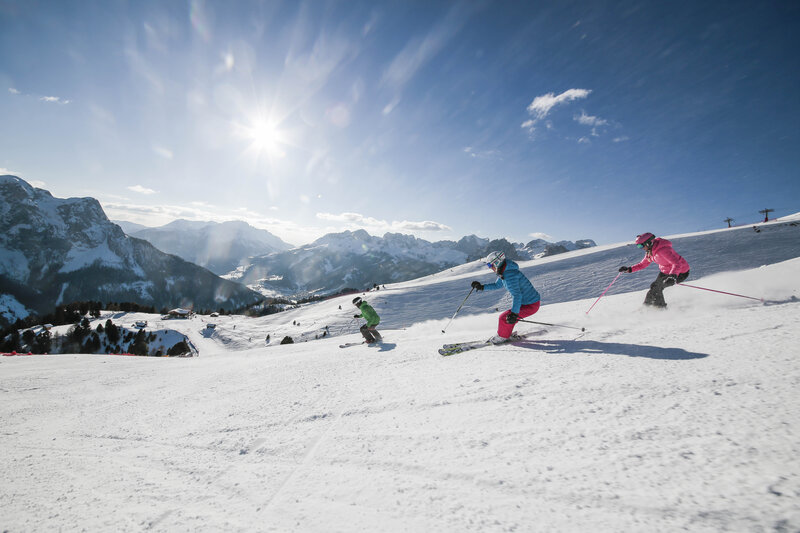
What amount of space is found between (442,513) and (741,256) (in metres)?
33.8

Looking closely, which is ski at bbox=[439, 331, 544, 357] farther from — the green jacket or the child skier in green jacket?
the green jacket

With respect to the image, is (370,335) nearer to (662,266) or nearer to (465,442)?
(465,442)

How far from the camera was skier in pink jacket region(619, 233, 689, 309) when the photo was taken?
7.49 metres

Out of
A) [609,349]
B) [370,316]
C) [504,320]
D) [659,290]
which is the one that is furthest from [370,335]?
[659,290]

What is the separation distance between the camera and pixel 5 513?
2.61 m

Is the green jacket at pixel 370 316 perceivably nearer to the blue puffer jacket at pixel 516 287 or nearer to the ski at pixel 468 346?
the ski at pixel 468 346

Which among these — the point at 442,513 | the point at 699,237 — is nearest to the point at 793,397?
the point at 442,513

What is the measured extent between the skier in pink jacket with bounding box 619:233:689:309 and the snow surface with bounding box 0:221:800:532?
1207 mm

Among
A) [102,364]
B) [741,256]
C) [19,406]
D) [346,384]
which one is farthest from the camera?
[741,256]

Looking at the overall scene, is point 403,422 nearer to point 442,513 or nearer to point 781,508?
point 442,513

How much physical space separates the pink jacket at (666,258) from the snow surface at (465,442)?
1.34 metres

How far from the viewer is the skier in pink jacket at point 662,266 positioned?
295 inches

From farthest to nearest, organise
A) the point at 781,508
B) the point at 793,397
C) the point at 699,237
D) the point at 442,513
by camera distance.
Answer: the point at 699,237 → the point at 793,397 → the point at 442,513 → the point at 781,508

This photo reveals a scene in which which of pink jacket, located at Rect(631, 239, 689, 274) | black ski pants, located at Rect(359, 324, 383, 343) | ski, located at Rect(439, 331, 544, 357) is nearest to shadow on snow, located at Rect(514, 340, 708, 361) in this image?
ski, located at Rect(439, 331, 544, 357)
